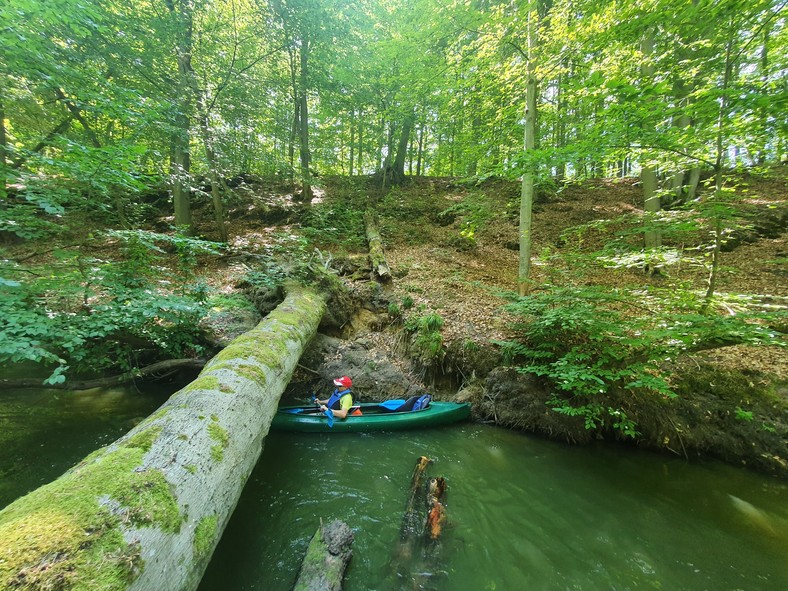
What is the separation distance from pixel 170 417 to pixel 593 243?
1222 cm

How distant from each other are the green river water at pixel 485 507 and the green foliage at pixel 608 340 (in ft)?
3.08

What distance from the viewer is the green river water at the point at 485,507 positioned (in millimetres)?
3188

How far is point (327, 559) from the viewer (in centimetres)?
290

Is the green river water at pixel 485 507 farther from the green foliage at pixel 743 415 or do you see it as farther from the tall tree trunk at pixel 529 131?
the tall tree trunk at pixel 529 131

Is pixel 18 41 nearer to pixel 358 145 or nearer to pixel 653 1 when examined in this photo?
pixel 653 1

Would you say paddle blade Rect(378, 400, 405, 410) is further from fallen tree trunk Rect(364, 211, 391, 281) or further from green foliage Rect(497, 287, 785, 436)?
fallen tree trunk Rect(364, 211, 391, 281)

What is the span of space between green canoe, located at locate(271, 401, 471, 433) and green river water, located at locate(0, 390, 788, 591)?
5.8 inches

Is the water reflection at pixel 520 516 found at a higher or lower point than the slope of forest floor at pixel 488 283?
lower

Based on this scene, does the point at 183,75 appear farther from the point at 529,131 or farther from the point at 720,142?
the point at 720,142

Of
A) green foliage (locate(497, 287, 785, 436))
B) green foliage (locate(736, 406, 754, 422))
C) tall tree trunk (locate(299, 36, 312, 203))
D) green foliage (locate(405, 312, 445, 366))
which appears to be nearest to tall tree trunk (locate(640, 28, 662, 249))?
green foliage (locate(497, 287, 785, 436))

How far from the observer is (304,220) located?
497 inches

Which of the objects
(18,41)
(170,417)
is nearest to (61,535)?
(170,417)

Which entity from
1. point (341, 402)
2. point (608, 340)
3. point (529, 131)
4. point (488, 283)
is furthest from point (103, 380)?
point (529, 131)

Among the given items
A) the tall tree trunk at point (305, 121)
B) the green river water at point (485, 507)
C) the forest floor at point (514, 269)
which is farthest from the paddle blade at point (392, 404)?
the tall tree trunk at point (305, 121)
